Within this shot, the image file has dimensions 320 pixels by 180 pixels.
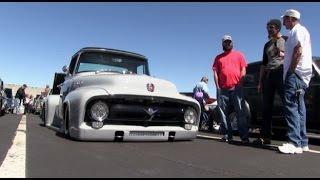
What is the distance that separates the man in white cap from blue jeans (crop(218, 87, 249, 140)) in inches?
60.2

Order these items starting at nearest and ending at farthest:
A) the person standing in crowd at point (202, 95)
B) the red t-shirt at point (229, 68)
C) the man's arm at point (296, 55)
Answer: the man's arm at point (296, 55) < the red t-shirt at point (229, 68) < the person standing in crowd at point (202, 95)

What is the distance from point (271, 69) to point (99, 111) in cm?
269

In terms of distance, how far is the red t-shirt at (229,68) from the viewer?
8859 millimetres

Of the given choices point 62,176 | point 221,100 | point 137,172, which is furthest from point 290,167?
point 221,100

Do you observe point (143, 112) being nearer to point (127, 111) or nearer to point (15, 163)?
point (127, 111)

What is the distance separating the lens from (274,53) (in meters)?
8.01

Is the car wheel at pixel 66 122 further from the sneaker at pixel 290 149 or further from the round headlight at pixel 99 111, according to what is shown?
the sneaker at pixel 290 149

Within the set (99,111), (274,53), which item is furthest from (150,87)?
(274,53)

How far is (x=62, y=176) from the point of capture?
14.6 feet

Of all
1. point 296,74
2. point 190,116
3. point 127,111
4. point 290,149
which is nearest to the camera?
point 290,149

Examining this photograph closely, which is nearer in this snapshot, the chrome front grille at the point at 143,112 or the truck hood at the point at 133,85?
the chrome front grille at the point at 143,112

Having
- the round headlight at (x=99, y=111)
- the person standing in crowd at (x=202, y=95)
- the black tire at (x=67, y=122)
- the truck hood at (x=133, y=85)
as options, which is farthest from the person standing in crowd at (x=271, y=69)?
the person standing in crowd at (x=202, y=95)

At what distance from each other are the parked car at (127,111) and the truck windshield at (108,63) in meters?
0.82

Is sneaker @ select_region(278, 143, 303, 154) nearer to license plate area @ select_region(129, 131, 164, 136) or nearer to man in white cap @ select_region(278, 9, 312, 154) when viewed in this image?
man in white cap @ select_region(278, 9, 312, 154)
